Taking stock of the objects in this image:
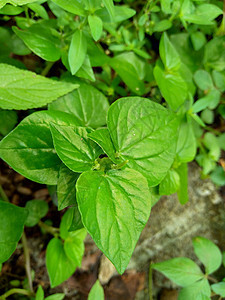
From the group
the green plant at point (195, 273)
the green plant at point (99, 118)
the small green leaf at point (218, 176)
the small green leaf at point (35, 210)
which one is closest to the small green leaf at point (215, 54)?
the green plant at point (99, 118)

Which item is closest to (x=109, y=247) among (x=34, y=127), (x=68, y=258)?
(x=34, y=127)

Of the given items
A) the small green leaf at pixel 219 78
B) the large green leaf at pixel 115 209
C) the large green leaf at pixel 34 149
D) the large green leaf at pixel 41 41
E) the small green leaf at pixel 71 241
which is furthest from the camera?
the small green leaf at pixel 219 78

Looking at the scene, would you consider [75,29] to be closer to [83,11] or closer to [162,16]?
[83,11]

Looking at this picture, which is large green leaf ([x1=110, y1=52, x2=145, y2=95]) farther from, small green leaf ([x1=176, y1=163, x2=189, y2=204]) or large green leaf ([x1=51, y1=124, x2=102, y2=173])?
large green leaf ([x1=51, y1=124, x2=102, y2=173])

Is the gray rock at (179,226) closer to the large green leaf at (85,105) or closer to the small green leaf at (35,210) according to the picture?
the small green leaf at (35,210)

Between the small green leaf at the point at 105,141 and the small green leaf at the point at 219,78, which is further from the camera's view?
the small green leaf at the point at 219,78

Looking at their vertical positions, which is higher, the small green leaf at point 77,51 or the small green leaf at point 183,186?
the small green leaf at point 77,51

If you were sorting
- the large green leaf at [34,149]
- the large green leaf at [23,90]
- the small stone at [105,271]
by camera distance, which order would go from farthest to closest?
the small stone at [105,271] → the large green leaf at [23,90] → the large green leaf at [34,149]

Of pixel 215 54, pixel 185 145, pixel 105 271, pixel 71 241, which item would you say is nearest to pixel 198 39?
pixel 215 54

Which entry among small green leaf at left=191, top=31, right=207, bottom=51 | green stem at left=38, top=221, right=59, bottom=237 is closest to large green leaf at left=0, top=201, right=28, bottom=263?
green stem at left=38, top=221, right=59, bottom=237
